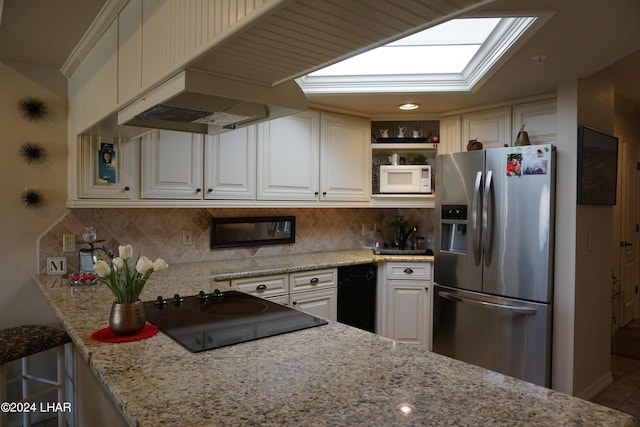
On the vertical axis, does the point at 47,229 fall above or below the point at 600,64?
below

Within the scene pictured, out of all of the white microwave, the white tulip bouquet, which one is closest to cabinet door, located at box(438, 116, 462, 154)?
the white microwave

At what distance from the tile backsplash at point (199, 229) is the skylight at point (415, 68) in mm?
1246

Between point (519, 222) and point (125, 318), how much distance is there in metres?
2.49

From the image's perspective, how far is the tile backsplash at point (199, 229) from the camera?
265 cm

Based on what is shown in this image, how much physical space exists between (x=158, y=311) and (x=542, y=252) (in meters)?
2.38

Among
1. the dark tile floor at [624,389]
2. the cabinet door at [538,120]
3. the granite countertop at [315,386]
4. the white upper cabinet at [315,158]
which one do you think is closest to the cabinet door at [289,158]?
the white upper cabinet at [315,158]

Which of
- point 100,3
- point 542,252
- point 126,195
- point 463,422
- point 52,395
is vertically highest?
point 100,3

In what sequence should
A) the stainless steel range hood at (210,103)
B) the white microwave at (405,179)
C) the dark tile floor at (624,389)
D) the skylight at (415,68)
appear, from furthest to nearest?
the white microwave at (405,179) < the dark tile floor at (624,389) < the skylight at (415,68) < the stainless steel range hood at (210,103)

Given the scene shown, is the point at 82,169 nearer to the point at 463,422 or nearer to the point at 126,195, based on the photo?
the point at 126,195

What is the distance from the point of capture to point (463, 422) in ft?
2.94

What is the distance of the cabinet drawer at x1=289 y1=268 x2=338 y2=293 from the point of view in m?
3.05

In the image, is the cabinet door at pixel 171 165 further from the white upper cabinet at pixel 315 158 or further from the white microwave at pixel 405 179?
the white microwave at pixel 405 179

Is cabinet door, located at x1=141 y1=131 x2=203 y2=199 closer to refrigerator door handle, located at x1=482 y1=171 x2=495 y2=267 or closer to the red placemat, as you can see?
the red placemat

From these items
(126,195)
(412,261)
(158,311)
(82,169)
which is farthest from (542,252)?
(82,169)
